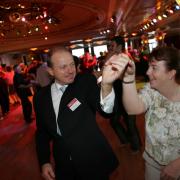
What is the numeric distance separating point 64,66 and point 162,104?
64cm

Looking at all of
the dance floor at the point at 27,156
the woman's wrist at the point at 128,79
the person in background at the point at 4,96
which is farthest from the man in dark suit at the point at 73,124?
the person in background at the point at 4,96

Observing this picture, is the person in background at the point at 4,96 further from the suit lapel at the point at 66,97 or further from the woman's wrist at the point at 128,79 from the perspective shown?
the woman's wrist at the point at 128,79

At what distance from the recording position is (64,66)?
1.70m

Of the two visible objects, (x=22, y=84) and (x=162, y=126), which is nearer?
(x=162, y=126)

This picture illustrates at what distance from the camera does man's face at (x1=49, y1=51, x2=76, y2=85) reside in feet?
5.58

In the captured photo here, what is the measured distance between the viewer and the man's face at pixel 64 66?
1700 millimetres

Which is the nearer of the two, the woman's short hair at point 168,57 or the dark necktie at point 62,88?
the woman's short hair at point 168,57

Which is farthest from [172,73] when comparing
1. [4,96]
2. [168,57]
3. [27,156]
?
[4,96]

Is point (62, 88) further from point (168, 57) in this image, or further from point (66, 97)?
point (168, 57)

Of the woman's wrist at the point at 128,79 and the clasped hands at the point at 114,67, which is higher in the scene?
the clasped hands at the point at 114,67

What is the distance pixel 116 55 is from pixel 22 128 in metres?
5.51

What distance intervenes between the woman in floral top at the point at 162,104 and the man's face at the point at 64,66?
0.38 m

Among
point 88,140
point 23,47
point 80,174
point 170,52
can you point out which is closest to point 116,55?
point 170,52

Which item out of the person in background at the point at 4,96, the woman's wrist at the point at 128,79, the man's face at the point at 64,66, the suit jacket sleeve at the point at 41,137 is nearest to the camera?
the woman's wrist at the point at 128,79
